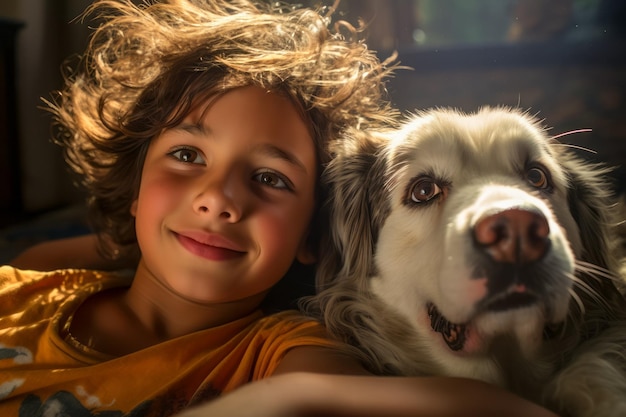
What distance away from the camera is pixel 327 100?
38.3 inches

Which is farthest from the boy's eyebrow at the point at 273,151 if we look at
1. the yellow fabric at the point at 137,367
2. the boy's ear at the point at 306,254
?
the yellow fabric at the point at 137,367

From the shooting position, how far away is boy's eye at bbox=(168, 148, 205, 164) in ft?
3.18

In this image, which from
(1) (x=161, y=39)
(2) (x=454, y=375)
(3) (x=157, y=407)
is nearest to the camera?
(2) (x=454, y=375)

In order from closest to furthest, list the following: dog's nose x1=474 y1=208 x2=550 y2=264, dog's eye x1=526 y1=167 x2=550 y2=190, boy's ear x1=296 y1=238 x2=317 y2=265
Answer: dog's nose x1=474 y1=208 x2=550 y2=264 < dog's eye x1=526 y1=167 x2=550 y2=190 < boy's ear x1=296 y1=238 x2=317 y2=265

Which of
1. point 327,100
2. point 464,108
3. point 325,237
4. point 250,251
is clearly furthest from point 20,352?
point 464,108

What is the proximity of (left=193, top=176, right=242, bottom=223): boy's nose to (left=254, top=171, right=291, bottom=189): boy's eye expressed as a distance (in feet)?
0.19

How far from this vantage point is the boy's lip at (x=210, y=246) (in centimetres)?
91

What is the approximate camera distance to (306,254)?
972 mm

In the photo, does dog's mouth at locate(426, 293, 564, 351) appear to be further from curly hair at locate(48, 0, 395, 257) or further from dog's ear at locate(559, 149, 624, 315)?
curly hair at locate(48, 0, 395, 257)

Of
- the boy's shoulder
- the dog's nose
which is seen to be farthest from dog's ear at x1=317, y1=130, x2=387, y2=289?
the boy's shoulder

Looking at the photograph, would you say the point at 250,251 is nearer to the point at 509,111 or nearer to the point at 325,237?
the point at 325,237

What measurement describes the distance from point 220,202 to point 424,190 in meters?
0.28

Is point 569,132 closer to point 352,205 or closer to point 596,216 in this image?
point 596,216

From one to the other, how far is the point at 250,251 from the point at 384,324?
0.24 metres
